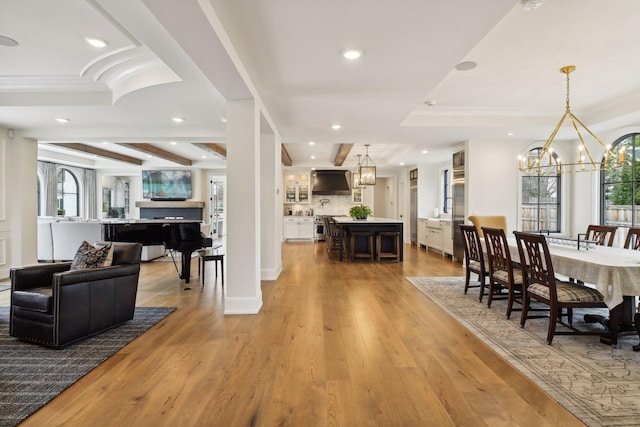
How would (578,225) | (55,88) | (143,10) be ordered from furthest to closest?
1. (578,225)
2. (55,88)
3. (143,10)

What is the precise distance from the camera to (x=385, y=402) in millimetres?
1955

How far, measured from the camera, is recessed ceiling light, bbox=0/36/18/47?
2967mm

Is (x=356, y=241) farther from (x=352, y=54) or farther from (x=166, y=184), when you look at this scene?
(x=166, y=184)

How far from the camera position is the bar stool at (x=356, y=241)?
6980 millimetres

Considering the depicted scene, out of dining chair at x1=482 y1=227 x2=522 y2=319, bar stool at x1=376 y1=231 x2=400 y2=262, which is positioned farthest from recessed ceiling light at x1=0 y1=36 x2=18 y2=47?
bar stool at x1=376 y1=231 x2=400 y2=262

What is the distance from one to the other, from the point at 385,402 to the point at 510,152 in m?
5.95

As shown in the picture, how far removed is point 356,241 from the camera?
23.5 feet

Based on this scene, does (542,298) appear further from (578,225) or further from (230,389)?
(578,225)

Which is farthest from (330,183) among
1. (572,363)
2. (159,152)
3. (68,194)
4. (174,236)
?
(572,363)

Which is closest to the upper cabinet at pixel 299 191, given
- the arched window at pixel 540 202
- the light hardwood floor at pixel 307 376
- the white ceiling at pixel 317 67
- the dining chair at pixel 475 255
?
the white ceiling at pixel 317 67

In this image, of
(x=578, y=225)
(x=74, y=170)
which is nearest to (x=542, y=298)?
(x=578, y=225)

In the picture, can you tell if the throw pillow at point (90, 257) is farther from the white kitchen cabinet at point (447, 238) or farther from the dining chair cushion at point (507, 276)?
the white kitchen cabinet at point (447, 238)

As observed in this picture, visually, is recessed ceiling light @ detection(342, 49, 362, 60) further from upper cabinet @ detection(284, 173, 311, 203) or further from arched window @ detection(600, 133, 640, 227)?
upper cabinet @ detection(284, 173, 311, 203)

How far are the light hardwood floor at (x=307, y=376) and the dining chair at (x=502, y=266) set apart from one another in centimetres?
69
